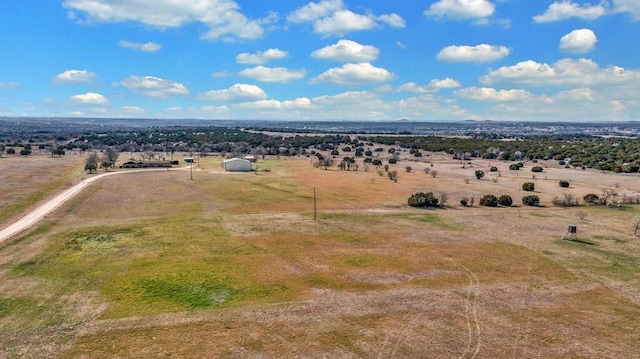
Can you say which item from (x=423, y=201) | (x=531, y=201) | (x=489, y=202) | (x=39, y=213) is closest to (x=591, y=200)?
(x=531, y=201)

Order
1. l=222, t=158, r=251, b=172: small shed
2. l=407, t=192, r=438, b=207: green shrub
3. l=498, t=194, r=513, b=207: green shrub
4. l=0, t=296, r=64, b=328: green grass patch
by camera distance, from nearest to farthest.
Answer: l=0, t=296, r=64, b=328: green grass patch, l=407, t=192, r=438, b=207: green shrub, l=498, t=194, r=513, b=207: green shrub, l=222, t=158, r=251, b=172: small shed

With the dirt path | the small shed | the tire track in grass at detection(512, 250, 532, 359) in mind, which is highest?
the small shed

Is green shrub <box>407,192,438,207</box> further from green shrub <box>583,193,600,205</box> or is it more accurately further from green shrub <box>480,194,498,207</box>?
green shrub <box>583,193,600,205</box>

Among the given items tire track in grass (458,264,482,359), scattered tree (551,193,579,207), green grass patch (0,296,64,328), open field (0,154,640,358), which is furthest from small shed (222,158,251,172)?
green grass patch (0,296,64,328)

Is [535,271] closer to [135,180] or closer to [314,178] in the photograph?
[314,178]

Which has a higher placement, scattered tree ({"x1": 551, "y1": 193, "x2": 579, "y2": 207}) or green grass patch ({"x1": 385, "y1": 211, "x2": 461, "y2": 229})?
scattered tree ({"x1": 551, "y1": 193, "x2": 579, "y2": 207})

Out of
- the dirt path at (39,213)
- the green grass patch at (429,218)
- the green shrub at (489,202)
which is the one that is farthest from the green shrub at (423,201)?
the dirt path at (39,213)

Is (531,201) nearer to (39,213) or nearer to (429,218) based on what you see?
(429,218)
